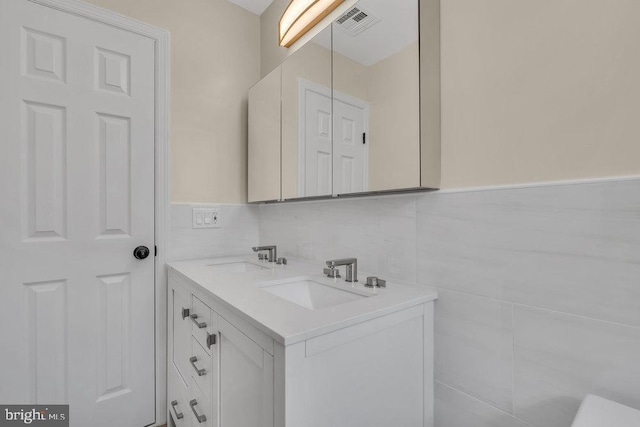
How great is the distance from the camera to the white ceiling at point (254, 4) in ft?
6.08

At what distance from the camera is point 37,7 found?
1.29 metres

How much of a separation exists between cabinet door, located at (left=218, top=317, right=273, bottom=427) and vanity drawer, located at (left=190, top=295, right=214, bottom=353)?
10 centimetres

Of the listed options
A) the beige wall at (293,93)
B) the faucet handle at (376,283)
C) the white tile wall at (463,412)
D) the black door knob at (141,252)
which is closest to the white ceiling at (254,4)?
the beige wall at (293,93)

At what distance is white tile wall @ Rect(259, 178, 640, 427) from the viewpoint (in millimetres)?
661

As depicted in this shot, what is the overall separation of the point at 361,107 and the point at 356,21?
0.34 m

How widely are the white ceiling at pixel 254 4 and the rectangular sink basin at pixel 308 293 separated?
1.72 m

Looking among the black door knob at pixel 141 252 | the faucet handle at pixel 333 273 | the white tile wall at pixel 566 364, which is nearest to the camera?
the white tile wall at pixel 566 364

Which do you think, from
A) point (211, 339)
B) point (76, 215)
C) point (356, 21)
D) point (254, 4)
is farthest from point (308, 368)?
point (254, 4)

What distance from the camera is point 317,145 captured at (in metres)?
1.31

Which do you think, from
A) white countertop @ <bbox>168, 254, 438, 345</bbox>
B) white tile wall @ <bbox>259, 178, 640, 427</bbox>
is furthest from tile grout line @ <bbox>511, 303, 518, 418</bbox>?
white countertop @ <bbox>168, 254, 438, 345</bbox>

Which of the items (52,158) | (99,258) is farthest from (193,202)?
(52,158)

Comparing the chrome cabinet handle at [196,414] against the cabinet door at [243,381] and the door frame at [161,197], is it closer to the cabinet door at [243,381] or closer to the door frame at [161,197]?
the cabinet door at [243,381]

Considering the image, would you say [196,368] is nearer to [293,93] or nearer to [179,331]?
[179,331]

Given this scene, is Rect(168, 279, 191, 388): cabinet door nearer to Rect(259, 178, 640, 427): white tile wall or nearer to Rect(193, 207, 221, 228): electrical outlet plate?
Rect(193, 207, 221, 228): electrical outlet plate
